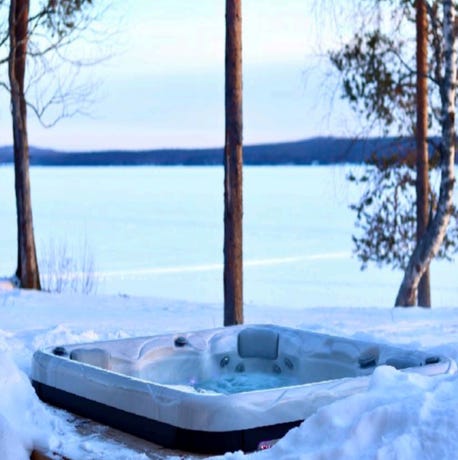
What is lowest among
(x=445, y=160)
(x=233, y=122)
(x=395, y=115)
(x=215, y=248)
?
(x=215, y=248)

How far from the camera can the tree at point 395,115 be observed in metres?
10.0

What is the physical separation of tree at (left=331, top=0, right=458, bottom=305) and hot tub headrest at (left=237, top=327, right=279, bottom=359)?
4454mm

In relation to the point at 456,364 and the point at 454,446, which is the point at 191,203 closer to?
the point at 456,364

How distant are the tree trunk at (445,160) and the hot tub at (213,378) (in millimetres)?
3678

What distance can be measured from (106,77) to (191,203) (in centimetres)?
2542

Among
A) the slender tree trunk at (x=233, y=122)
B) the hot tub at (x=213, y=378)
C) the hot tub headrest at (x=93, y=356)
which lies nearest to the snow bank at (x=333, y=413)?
the hot tub at (x=213, y=378)

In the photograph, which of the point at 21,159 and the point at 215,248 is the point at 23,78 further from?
the point at 215,248

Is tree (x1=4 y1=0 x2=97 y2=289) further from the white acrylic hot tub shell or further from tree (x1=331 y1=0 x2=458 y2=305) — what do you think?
the white acrylic hot tub shell

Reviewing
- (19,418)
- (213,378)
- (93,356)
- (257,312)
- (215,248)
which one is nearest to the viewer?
(19,418)

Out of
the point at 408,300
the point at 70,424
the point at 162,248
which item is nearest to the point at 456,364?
the point at 70,424

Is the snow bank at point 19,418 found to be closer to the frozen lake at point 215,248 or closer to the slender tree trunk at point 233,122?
the slender tree trunk at point 233,122

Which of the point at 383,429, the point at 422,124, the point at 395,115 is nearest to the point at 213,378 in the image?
the point at 383,429

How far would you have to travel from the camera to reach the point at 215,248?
21438 millimetres

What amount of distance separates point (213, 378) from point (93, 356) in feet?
3.50
